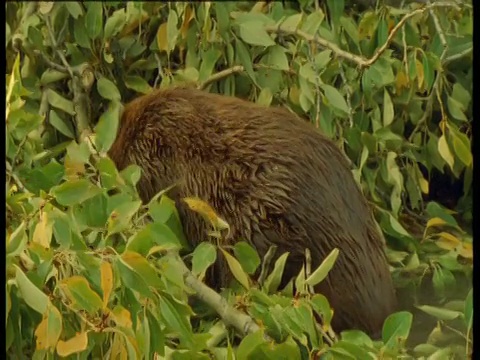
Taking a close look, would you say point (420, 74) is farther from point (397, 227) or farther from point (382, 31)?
point (397, 227)

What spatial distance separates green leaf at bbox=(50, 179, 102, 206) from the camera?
85 centimetres

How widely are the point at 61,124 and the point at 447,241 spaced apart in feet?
1.64

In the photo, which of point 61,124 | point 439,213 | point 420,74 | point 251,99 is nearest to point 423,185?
point 439,213

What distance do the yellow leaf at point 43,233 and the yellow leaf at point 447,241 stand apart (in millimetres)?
471

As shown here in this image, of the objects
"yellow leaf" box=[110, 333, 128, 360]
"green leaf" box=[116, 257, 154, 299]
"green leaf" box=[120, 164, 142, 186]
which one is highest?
"green leaf" box=[120, 164, 142, 186]

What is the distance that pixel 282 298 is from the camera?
869mm

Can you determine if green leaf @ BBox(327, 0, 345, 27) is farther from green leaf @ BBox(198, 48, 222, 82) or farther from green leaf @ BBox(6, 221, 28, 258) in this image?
green leaf @ BBox(6, 221, 28, 258)

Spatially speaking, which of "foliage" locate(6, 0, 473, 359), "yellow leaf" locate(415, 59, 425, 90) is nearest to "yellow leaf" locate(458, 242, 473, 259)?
"foliage" locate(6, 0, 473, 359)

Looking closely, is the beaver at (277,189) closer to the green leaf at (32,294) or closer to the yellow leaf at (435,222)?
the yellow leaf at (435,222)

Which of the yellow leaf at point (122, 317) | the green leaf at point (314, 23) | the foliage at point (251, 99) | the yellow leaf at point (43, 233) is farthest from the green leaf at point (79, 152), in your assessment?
the green leaf at point (314, 23)

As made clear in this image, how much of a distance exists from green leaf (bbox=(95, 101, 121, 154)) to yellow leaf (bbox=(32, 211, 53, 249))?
0.46 feet

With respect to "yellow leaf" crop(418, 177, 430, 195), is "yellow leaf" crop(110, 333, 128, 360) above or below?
below

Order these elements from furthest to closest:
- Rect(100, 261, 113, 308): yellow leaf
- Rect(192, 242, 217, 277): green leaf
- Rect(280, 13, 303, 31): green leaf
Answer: Rect(280, 13, 303, 31): green leaf → Rect(192, 242, 217, 277): green leaf → Rect(100, 261, 113, 308): yellow leaf
